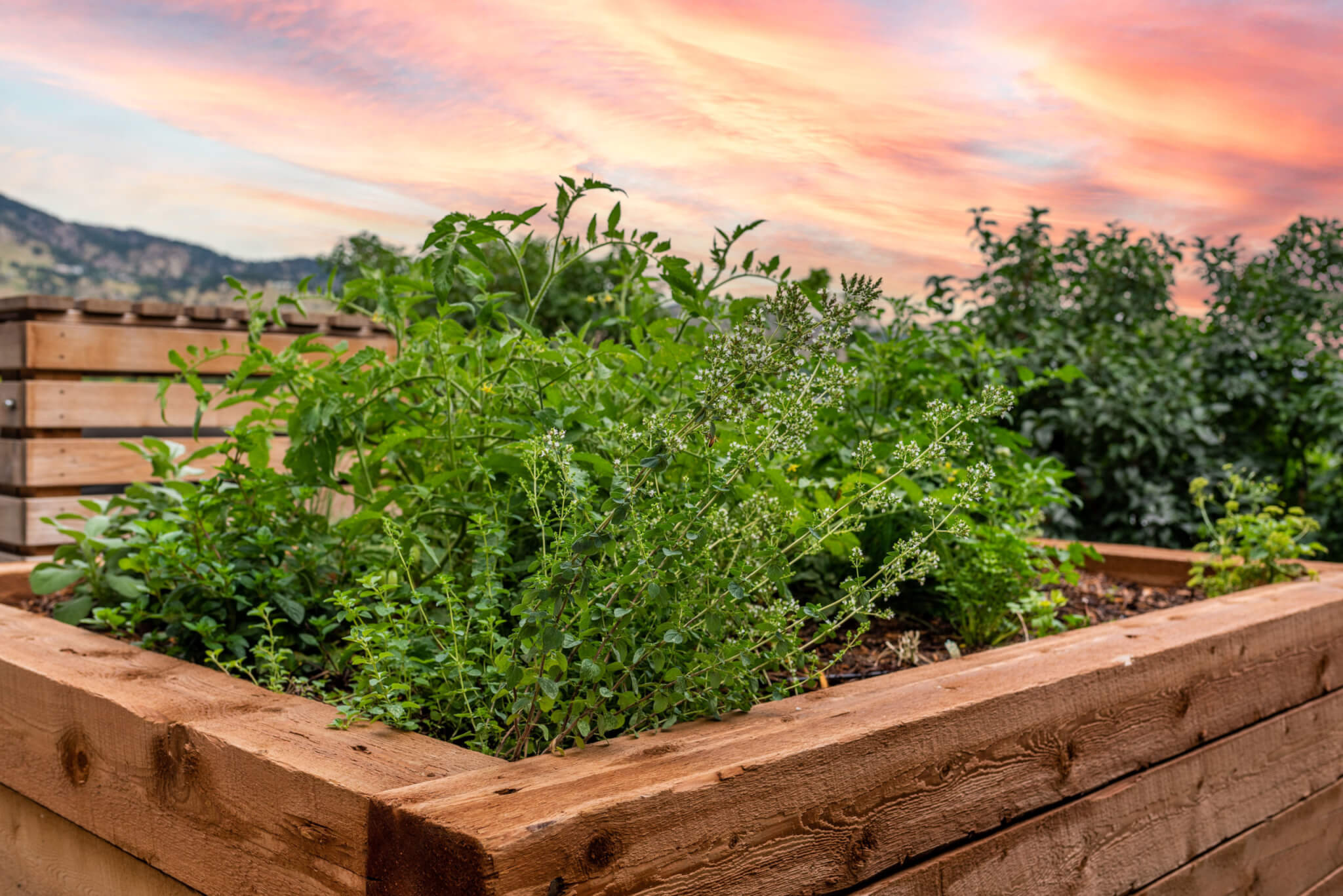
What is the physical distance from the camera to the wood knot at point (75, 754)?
58.1 inches

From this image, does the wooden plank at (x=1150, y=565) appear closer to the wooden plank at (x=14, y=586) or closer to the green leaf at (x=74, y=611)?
the green leaf at (x=74, y=611)

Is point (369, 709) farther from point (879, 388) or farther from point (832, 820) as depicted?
point (879, 388)

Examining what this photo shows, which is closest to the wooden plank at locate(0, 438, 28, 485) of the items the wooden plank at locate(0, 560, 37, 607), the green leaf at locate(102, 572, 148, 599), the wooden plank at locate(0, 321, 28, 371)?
the wooden plank at locate(0, 321, 28, 371)

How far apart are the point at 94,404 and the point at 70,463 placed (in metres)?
0.25

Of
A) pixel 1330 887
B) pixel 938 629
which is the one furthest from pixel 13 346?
pixel 1330 887

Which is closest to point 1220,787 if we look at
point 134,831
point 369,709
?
point 369,709

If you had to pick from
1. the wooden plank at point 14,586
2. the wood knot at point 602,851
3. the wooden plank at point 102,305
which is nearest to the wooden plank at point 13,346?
the wooden plank at point 102,305

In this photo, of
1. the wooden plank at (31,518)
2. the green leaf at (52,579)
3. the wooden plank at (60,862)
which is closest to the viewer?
the wooden plank at (60,862)

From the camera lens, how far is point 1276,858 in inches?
90.0

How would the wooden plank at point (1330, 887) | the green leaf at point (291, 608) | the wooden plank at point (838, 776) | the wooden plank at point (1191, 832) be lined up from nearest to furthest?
the wooden plank at point (838, 776) → the wooden plank at point (1191, 832) → the green leaf at point (291, 608) → the wooden plank at point (1330, 887)

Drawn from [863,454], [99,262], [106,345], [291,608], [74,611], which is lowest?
[74,611]

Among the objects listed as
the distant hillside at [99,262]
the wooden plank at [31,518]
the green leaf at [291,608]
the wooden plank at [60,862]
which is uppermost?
the distant hillside at [99,262]

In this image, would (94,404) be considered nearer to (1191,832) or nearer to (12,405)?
(12,405)

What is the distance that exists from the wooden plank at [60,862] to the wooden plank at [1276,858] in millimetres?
1637
